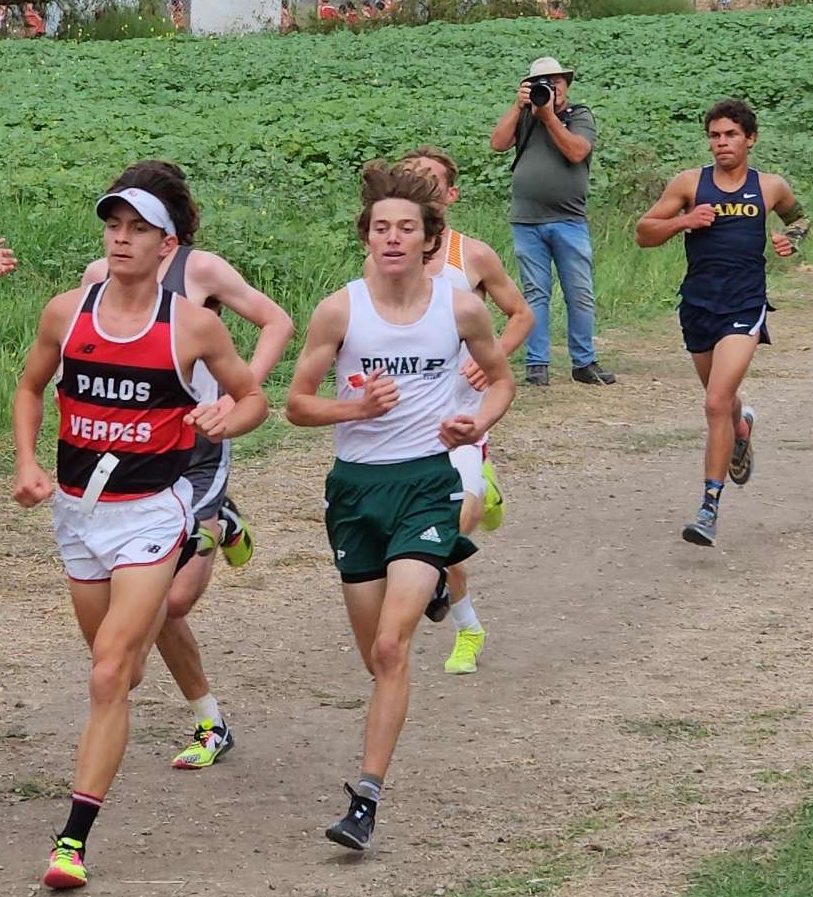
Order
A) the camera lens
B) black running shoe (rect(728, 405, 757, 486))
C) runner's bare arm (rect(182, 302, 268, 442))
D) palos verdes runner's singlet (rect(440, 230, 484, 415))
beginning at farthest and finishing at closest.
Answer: the camera lens, black running shoe (rect(728, 405, 757, 486)), palos verdes runner's singlet (rect(440, 230, 484, 415)), runner's bare arm (rect(182, 302, 268, 442))

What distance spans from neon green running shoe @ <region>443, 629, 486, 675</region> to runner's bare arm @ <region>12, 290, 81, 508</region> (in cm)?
238

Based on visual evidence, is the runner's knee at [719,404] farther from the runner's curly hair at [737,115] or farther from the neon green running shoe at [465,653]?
the neon green running shoe at [465,653]

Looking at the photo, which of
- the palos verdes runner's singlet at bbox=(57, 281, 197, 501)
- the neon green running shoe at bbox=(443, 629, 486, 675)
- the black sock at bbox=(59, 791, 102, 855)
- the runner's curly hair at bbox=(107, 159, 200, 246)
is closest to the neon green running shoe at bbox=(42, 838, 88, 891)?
the black sock at bbox=(59, 791, 102, 855)

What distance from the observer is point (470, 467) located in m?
6.89

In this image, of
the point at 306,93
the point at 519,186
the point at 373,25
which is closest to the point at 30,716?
the point at 519,186

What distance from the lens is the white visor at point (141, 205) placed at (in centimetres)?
522

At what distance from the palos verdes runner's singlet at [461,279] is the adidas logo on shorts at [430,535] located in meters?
1.37

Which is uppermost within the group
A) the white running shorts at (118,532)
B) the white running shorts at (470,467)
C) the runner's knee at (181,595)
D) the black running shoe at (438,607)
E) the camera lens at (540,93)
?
the camera lens at (540,93)

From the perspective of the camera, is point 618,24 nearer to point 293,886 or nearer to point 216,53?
point 216,53

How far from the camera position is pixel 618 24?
119 feet

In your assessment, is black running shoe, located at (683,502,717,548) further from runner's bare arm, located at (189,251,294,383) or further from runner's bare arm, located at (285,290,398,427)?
runner's bare arm, located at (285,290,398,427)

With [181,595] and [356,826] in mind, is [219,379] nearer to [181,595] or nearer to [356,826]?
[181,595]

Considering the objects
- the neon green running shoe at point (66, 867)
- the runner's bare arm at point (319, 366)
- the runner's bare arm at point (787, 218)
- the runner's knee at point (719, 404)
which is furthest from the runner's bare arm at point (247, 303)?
the runner's bare arm at point (787, 218)

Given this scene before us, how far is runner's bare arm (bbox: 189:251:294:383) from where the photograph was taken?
6.12 m
